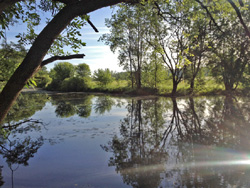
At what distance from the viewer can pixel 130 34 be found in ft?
76.8

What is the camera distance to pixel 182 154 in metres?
4.90

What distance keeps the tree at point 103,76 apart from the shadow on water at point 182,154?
22.9 metres

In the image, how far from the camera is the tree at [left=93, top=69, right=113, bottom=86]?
30.6 meters

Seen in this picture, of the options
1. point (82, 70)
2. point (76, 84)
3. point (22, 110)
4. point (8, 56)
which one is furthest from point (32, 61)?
point (82, 70)

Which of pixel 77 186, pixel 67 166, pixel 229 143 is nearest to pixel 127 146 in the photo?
pixel 67 166

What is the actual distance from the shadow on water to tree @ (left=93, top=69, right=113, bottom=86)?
22.9m

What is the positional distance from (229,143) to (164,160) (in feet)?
7.93

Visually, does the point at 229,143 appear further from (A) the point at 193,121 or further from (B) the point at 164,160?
(A) the point at 193,121

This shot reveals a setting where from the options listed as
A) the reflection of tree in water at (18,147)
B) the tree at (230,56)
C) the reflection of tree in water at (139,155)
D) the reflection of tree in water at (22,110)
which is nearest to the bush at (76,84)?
the reflection of tree in water at (22,110)

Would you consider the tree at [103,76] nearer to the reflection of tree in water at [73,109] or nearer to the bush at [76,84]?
the bush at [76,84]

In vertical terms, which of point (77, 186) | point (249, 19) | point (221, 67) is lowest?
point (77, 186)

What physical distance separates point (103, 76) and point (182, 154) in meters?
26.5

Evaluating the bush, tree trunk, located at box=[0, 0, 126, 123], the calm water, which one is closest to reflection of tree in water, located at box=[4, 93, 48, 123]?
the calm water

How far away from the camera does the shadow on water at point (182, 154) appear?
356 centimetres
